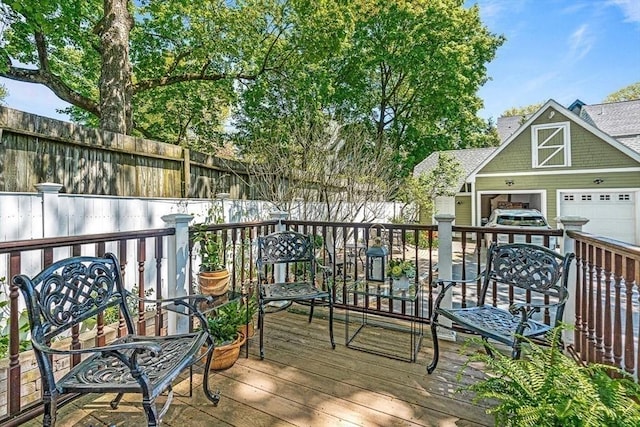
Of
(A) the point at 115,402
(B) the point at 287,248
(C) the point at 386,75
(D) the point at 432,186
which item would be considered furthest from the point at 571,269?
(C) the point at 386,75

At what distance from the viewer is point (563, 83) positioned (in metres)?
12.7

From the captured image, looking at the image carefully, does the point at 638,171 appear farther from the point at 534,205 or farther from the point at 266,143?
the point at 266,143

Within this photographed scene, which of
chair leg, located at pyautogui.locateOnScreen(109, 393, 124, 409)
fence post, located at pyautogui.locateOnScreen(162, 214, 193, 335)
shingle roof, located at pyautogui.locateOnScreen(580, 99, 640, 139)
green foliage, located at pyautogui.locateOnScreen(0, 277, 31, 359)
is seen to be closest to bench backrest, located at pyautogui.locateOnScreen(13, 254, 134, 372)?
chair leg, located at pyautogui.locateOnScreen(109, 393, 124, 409)

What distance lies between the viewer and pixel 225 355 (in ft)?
7.56

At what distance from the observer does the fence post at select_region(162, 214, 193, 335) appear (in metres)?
2.53

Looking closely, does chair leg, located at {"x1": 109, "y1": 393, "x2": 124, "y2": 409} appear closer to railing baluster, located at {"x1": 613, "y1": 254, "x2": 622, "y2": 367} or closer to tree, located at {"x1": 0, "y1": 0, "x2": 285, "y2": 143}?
railing baluster, located at {"x1": 613, "y1": 254, "x2": 622, "y2": 367}

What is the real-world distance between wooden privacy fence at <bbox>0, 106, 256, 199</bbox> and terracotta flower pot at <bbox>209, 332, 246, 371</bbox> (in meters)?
2.33

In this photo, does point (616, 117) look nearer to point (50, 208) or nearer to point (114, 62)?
point (114, 62)

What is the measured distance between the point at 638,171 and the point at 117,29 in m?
13.1

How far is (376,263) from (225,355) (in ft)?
4.90

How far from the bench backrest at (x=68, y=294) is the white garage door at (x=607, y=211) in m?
11.9

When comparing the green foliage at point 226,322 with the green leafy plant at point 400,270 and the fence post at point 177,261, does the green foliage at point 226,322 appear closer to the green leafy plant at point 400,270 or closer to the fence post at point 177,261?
the fence post at point 177,261

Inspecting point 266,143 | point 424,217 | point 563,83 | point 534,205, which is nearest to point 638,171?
point 534,205

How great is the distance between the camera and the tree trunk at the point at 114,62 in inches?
199
